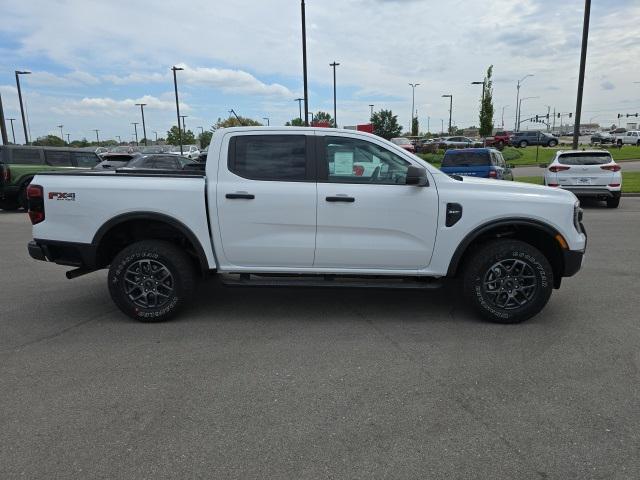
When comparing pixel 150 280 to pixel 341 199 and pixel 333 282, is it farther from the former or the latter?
pixel 341 199

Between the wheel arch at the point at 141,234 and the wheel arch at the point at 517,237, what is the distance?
2.44 meters

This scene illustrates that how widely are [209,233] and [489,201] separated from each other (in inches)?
104

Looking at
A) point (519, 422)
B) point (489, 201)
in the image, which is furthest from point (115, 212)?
point (519, 422)

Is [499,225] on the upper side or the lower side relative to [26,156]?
lower

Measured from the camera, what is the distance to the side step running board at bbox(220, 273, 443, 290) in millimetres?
4734

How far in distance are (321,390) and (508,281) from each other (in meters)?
2.23

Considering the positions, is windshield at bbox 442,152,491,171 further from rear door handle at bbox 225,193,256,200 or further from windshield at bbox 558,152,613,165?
rear door handle at bbox 225,193,256,200

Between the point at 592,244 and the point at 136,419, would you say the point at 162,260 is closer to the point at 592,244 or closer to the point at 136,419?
the point at 136,419

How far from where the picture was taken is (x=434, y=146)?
4544 centimetres

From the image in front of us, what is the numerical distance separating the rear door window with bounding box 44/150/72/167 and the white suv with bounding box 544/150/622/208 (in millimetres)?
14371

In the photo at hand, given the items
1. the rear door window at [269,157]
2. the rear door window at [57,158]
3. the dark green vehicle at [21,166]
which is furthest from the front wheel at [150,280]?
the rear door window at [57,158]

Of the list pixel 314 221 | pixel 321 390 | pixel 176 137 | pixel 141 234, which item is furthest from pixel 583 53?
pixel 176 137

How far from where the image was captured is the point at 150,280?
479 centimetres

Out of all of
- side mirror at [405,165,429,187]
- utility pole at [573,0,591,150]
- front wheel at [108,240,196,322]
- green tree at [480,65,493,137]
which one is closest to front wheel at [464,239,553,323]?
side mirror at [405,165,429,187]
